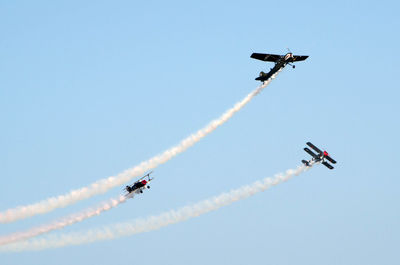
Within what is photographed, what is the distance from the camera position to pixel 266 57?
10969 cm

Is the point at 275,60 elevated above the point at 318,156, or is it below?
above

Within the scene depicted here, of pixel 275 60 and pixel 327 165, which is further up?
pixel 275 60

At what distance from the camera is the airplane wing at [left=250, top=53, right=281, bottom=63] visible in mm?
108812

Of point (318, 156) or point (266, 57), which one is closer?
point (266, 57)

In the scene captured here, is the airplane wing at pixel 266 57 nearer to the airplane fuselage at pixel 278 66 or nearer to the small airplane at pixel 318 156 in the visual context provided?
the airplane fuselage at pixel 278 66

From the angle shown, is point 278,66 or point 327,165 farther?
point 327,165

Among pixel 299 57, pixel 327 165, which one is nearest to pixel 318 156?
pixel 327 165

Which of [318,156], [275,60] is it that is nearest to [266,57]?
[275,60]

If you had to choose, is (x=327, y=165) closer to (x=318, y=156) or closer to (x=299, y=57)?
(x=318, y=156)

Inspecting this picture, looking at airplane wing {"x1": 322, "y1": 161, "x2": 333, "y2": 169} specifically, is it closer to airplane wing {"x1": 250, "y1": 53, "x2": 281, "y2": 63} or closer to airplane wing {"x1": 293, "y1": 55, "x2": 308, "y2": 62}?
airplane wing {"x1": 293, "y1": 55, "x2": 308, "y2": 62}

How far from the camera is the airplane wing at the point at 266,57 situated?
108812 mm

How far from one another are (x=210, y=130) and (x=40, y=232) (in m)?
28.9

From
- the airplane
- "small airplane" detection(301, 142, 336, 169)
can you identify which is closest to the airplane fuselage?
the airplane

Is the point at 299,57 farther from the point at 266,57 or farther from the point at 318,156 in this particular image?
the point at 318,156
